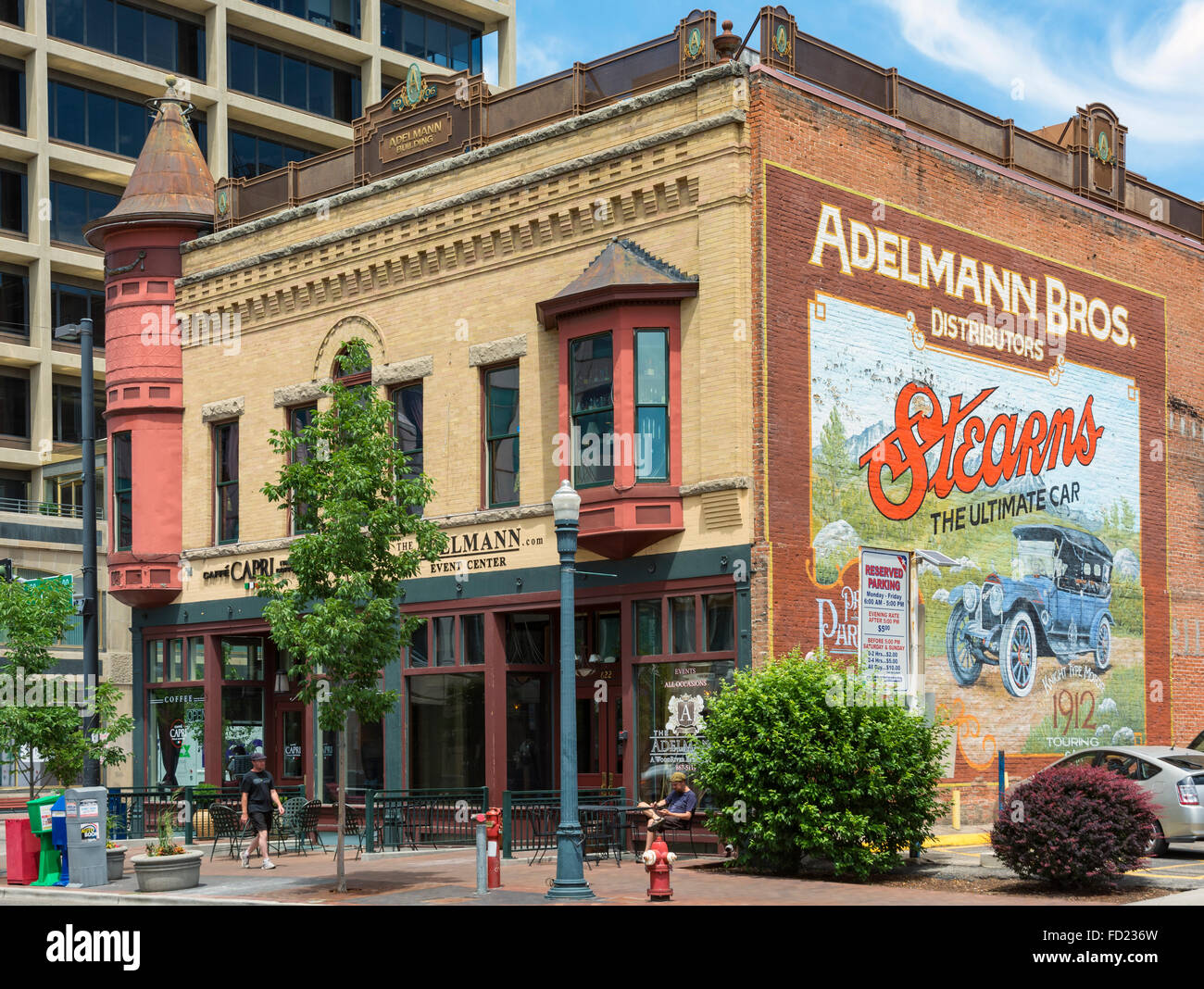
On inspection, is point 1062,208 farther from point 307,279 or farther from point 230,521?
point 230,521

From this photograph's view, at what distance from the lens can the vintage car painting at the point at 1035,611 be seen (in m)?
25.8

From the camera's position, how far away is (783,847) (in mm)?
19500

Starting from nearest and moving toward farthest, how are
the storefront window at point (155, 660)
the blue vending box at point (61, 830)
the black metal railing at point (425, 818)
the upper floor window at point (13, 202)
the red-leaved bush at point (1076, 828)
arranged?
the red-leaved bush at point (1076, 828)
the blue vending box at point (61, 830)
the black metal railing at point (425, 818)
the storefront window at point (155, 660)
the upper floor window at point (13, 202)

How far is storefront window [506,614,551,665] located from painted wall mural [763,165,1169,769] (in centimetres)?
574

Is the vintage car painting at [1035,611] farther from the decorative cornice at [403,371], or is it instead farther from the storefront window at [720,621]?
the decorative cornice at [403,371]

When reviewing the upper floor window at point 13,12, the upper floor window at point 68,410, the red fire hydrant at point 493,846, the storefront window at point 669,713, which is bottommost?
the red fire hydrant at point 493,846

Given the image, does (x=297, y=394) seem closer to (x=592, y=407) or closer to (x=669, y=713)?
(x=592, y=407)

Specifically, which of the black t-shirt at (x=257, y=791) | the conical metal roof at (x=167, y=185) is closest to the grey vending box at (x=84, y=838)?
the black t-shirt at (x=257, y=791)

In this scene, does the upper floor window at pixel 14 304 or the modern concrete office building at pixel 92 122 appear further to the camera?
the upper floor window at pixel 14 304

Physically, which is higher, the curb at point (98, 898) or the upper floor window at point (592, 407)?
the upper floor window at point (592, 407)

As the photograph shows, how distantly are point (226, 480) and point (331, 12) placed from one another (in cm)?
4782

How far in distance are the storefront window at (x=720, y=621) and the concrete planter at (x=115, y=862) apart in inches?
358

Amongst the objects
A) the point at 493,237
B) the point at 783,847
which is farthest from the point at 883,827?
the point at 493,237

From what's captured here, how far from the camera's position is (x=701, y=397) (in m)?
23.4
